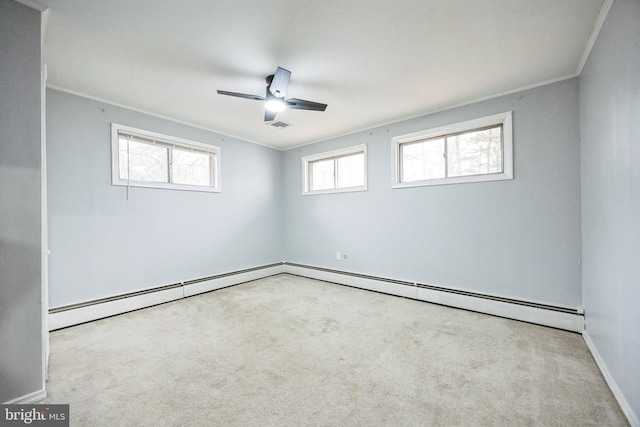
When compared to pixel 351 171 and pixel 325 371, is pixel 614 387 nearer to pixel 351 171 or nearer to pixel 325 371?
pixel 325 371

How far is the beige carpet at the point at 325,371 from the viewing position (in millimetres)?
1549

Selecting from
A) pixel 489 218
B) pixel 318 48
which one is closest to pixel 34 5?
pixel 318 48

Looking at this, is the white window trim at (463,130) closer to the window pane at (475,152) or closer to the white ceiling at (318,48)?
the window pane at (475,152)

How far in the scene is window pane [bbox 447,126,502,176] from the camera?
318 centimetres

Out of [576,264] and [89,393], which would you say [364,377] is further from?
[576,264]

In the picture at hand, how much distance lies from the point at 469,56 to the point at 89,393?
387cm

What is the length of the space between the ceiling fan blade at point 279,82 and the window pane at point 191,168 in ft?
7.41

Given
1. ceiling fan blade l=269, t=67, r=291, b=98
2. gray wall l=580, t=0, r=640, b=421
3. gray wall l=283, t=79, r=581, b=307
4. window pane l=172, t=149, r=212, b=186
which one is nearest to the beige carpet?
gray wall l=580, t=0, r=640, b=421

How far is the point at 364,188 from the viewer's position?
4266 mm

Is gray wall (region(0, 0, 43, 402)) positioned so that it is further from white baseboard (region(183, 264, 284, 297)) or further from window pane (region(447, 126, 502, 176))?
window pane (region(447, 126, 502, 176))

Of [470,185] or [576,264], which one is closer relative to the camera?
[576,264]

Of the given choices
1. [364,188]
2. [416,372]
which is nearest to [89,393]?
[416,372]

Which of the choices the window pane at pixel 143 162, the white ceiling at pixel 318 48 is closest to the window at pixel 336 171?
the white ceiling at pixel 318 48

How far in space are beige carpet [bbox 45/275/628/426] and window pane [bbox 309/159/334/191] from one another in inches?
97.1
